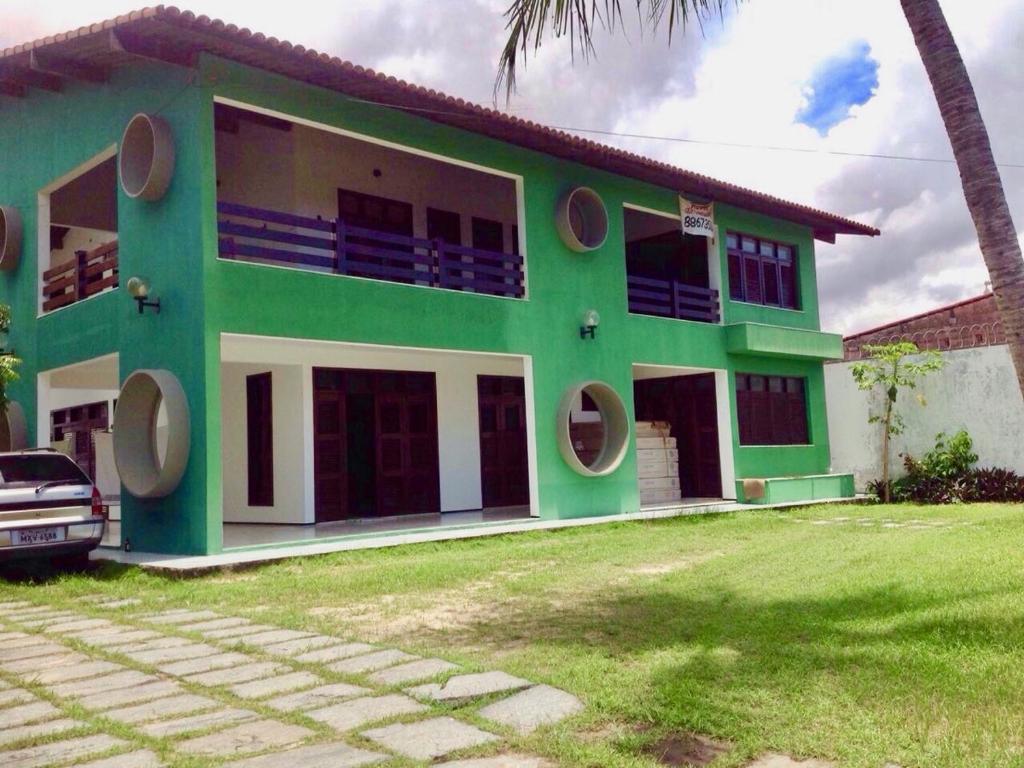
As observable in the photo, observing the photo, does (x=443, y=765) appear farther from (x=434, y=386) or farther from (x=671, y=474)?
(x=671, y=474)

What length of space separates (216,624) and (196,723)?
2641 mm

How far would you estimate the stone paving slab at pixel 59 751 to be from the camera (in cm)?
365

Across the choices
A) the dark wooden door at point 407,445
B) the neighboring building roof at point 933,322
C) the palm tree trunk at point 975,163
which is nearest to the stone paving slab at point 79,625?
the palm tree trunk at point 975,163

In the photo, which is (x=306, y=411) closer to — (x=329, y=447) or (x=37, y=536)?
(x=329, y=447)

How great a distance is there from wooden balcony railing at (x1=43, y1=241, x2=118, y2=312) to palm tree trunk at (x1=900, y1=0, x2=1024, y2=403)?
975 cm

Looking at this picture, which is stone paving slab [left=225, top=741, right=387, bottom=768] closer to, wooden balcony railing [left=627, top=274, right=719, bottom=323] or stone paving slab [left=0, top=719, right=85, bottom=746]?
stone paving slab [left=0, top=719, right=85, bottom=746]

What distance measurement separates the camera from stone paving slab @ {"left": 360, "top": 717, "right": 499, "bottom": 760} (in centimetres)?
363

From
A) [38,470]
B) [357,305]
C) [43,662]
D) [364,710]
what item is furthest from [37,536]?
[364,710]

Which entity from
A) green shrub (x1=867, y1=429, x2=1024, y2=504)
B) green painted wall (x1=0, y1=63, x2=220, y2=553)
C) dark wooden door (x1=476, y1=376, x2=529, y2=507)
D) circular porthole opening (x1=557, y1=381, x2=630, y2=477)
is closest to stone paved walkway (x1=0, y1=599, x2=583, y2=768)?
green painted wall (x1=0, y1=63, x2=220, y2=553)

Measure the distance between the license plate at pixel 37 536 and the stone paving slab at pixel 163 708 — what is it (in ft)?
A: 17.2

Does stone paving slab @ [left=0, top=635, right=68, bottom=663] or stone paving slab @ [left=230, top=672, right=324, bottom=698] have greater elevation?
stone paving slab @ [left=0, top=635, right=68, bottom=663]

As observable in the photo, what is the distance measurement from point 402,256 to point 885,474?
10719 millimetres

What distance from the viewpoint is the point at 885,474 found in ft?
57.6

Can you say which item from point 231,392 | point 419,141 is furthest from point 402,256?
point 231,392
